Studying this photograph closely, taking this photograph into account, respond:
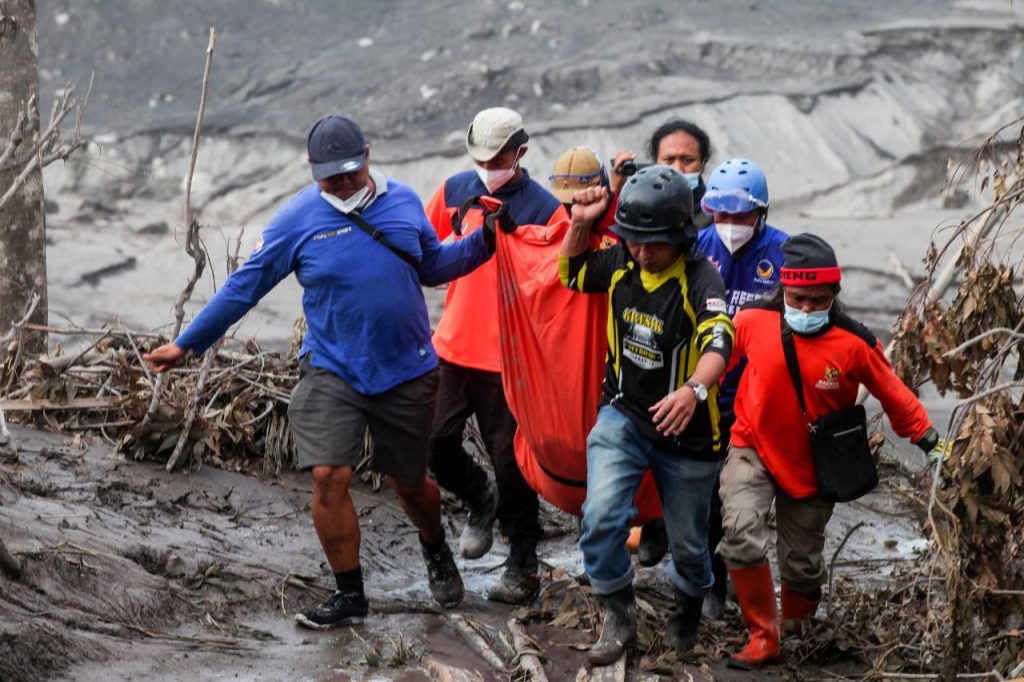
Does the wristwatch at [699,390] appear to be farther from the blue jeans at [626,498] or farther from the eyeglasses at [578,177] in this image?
the eyeglasses at [578,177]

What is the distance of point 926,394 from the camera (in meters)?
13.2

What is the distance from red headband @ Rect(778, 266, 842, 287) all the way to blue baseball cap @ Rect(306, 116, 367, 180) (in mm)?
1690

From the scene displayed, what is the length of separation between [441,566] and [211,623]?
102 cm

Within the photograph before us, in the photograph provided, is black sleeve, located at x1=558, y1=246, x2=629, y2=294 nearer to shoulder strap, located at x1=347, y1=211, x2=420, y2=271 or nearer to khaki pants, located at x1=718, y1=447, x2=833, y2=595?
shoulder strap, located at x1=347, y1=211, x2=420, y2=271

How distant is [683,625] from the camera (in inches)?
226

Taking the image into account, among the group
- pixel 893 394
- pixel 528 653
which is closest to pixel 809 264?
pixel 893 394

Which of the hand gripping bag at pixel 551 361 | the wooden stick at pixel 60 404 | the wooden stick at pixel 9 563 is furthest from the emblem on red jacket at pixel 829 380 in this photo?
the wooden stick at pixel 60 404

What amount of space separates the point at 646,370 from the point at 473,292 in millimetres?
1306

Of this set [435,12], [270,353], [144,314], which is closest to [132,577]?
[270,353]

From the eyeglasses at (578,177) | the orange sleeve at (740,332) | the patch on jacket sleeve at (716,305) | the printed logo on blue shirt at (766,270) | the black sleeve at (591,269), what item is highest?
the eyeglasses at (578,177)

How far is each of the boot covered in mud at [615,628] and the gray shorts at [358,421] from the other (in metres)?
1.02

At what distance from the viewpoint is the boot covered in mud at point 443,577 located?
6.17 metres

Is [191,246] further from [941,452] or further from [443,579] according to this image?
[941,452]

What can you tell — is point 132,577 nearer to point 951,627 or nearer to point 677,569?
point 677,569
